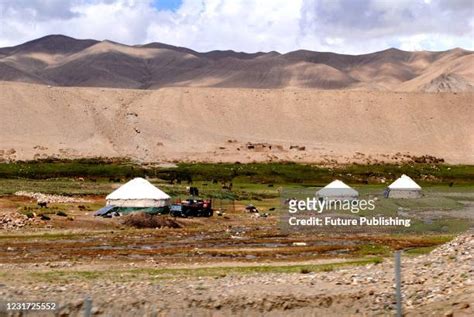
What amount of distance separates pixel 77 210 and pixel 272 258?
78.4 ft

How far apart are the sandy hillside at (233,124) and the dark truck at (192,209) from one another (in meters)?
58.6

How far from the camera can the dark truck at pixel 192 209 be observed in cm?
5094

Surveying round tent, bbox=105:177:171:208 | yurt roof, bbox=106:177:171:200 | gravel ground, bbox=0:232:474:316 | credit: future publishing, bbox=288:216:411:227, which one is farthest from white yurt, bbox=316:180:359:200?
gravel ground, bbox=0:232:474:316

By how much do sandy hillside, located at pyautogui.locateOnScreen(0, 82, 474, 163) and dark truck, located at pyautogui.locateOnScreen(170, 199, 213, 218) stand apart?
192 ft

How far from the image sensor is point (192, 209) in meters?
51.0

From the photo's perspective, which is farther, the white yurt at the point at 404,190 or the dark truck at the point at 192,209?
the white yurt at the point at 404,190

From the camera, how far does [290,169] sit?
9488cm

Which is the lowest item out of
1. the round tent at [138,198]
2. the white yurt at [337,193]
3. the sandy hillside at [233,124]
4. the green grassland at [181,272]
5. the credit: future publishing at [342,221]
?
the green grassland at [181,272]

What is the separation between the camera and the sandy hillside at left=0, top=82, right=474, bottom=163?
119000 mm

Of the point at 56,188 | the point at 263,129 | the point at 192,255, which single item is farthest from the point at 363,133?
the point at 192,255

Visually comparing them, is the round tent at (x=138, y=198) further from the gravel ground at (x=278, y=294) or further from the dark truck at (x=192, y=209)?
the gravel ground at (x=278, y=294)

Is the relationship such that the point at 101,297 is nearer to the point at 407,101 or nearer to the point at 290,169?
the point at 290,169

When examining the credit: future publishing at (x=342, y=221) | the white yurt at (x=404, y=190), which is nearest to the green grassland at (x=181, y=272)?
the credit: future publishing at (x=342, y=221)

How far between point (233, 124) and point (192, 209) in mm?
94378
